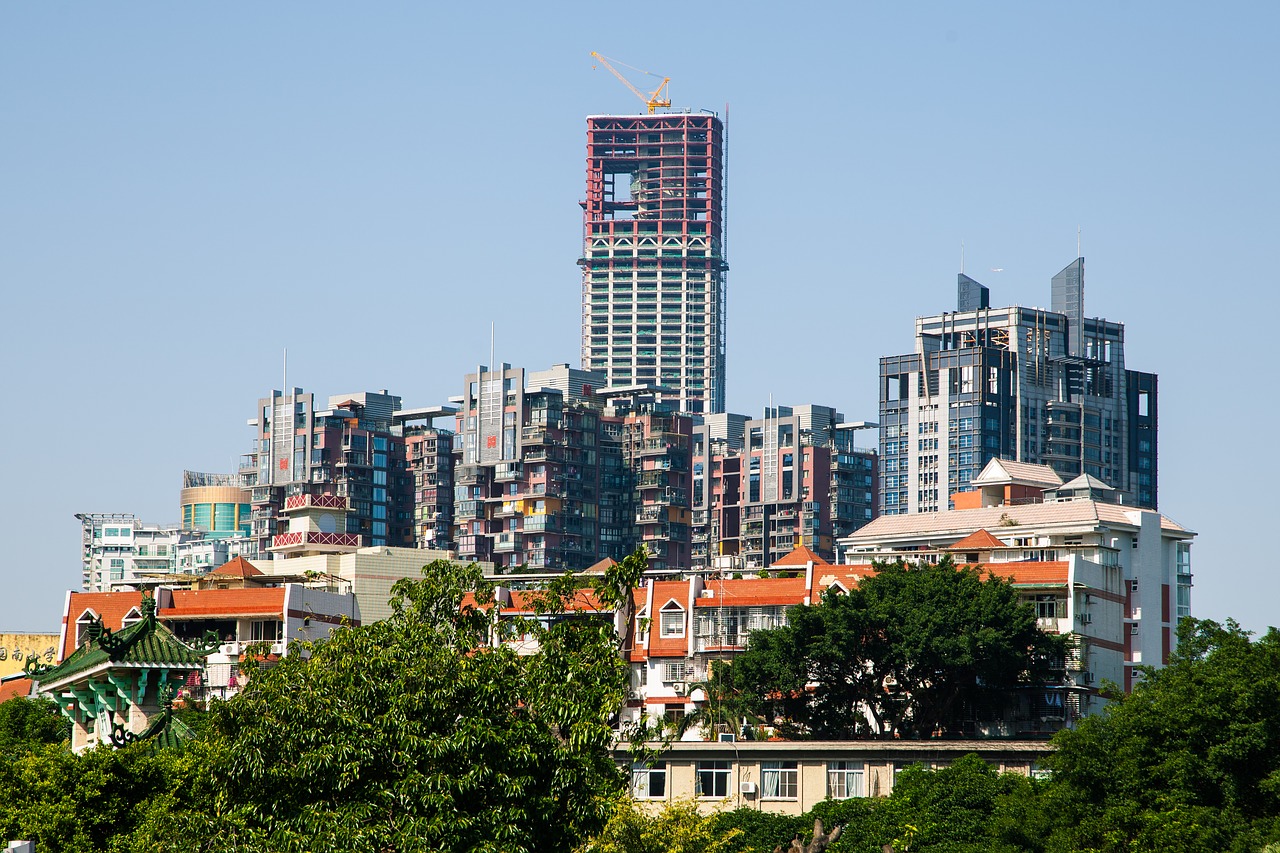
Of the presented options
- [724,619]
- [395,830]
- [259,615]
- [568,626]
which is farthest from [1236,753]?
[259,615]

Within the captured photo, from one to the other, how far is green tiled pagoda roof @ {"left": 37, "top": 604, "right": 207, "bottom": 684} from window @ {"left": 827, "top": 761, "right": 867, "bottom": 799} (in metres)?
35.2

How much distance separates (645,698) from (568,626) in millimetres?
71162

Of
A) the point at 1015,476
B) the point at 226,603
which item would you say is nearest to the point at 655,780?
the point at 226,603

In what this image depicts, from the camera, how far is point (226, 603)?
122 m

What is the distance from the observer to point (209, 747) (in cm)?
4444

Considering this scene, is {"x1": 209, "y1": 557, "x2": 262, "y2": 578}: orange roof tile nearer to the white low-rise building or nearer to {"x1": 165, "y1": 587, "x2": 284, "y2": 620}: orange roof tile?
{"x1": 165, "y1": 587, "x2": 284, "y2": 620}: orange roof tile

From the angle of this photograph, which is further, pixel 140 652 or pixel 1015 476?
pixel 1015 476

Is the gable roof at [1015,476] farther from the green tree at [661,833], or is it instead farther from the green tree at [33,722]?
the green tree at [661,833]

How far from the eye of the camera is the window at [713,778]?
9388cm

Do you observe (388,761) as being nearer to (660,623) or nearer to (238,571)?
(660,623)

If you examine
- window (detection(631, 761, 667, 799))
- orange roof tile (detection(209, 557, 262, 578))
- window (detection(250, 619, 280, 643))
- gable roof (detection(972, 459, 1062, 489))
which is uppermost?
gable roof (detection(972, 459, 1062, 489))

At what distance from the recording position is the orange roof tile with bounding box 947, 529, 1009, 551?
403 feet

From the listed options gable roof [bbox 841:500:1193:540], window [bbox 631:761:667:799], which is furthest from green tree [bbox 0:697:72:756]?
gable roof [bbox 841:500:1193:540]

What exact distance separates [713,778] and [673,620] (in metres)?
23.3
